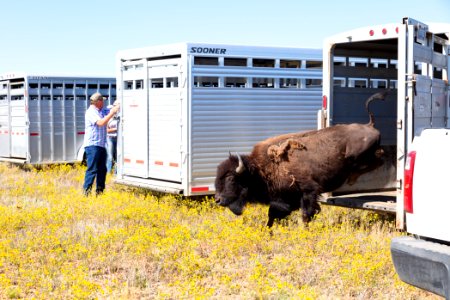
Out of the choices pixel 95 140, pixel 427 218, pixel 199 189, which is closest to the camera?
pixel 427 218

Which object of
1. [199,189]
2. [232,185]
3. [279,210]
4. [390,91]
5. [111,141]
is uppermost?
[390,91]

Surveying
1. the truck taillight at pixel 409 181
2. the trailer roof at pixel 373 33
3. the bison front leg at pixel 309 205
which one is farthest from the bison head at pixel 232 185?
the truck taillight at pixel 409 181

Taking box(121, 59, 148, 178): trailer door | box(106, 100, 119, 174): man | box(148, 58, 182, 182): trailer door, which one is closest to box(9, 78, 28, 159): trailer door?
box(106, 100, 119, 174): man

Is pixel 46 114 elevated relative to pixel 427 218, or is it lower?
elevated

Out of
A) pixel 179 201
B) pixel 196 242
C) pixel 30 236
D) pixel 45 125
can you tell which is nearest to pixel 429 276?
pixel 196 242

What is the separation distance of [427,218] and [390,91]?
602cm

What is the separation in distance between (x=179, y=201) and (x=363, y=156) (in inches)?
158

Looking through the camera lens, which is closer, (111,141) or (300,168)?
(300,168)

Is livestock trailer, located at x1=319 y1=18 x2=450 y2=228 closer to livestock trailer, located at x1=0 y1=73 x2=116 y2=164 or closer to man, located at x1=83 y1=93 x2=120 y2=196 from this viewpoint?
man, located at x1=83 y1=93 x2=120 y2=196

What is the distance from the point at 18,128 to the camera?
1769 cm

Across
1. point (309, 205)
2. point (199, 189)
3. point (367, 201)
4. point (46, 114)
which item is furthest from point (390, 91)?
point (46, 114)

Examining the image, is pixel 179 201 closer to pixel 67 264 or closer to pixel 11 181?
pixel 67 264

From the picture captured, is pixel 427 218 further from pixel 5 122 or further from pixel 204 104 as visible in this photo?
pixel 5 122

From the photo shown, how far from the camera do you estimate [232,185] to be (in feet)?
30.5
